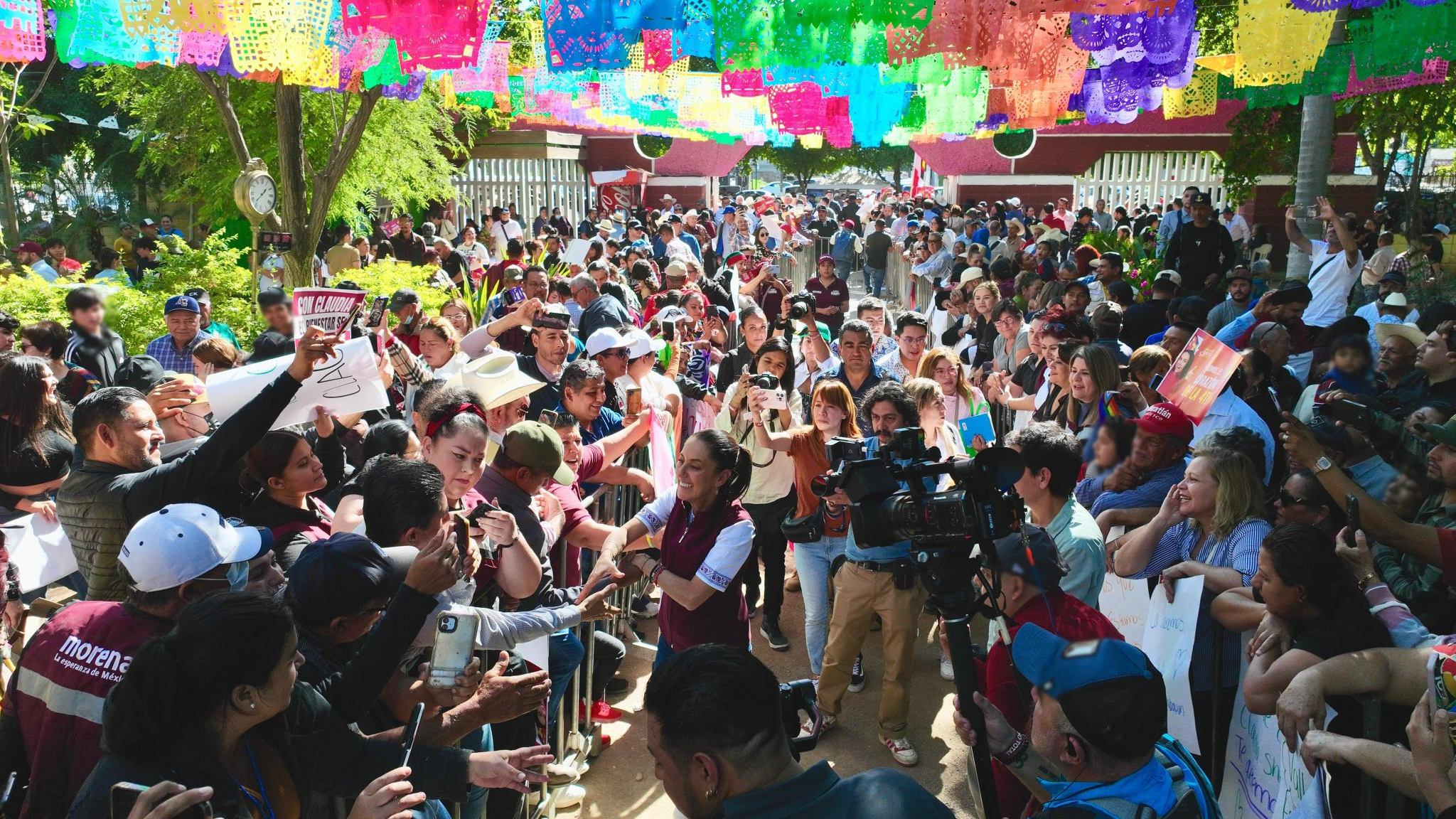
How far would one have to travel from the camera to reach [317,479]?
3.75 meters

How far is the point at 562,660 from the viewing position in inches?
154

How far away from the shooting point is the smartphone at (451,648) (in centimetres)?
266

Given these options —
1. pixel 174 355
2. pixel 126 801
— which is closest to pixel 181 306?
pixel 174 355

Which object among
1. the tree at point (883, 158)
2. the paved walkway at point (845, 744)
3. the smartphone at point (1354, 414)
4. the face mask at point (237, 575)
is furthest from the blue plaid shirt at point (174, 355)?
the tree at point (883, 158)

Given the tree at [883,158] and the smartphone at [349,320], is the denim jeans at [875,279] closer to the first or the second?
the smartphone at [349,320]

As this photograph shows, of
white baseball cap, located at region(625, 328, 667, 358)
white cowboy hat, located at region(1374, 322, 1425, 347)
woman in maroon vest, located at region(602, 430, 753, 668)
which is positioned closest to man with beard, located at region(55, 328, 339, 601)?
woman in maroon vest, located at region(602, 430, 753, 668)

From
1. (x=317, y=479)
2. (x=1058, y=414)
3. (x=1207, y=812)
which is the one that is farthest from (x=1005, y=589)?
(x=1058, y=414)

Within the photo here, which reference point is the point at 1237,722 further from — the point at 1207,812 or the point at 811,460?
the point at 811,460

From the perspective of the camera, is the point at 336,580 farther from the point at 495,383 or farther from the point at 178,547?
the point at 495,383

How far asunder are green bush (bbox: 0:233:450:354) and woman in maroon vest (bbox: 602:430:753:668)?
5.93 metres

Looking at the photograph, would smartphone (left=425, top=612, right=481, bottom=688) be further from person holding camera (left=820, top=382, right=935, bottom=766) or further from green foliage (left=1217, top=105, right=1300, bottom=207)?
green foliage (left=1217, top=105, right=1300, bottom=207)

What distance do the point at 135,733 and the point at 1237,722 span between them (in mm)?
3163

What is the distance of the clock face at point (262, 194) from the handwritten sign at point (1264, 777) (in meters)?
9.48

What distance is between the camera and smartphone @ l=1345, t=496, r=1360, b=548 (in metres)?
3.21
